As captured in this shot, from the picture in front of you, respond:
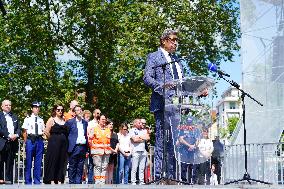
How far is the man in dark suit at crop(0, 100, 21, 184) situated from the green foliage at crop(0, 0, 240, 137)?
1755 cm

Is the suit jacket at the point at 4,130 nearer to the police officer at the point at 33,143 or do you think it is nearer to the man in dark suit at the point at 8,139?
the man in dark suit at the point at 8,139

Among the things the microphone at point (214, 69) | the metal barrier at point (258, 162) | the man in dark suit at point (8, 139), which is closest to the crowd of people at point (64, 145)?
the man in dark suit at point (8, 139)

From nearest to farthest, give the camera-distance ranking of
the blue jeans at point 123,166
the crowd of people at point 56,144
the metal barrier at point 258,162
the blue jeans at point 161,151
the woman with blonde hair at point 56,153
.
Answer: the blue jeans at point 161,151 → the crowd of people at point 56,144 → the woman with blonde hair at point 56,153 → the blue jeans at point 123,166 → the metal barrier at point 258,162

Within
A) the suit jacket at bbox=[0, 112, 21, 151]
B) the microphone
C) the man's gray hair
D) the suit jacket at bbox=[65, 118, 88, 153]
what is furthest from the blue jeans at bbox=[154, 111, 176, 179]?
the suit jacket at bbox=[0, 112, 21, 151]

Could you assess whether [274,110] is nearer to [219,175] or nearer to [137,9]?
[219,175]

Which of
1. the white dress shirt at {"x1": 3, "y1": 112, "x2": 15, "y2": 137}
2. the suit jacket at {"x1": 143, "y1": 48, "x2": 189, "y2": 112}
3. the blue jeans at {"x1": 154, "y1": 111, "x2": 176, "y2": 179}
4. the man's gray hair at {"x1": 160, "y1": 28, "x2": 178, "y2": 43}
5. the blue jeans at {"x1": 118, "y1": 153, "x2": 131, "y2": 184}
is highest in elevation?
the man's gray hair at {"x1": 160, "y1": 28, "x2": 178, "y2": 43}

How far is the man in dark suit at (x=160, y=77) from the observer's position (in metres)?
8.38

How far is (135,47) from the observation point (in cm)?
2886

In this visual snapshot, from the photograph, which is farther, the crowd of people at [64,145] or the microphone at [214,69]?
the crowd of people at [64,145]

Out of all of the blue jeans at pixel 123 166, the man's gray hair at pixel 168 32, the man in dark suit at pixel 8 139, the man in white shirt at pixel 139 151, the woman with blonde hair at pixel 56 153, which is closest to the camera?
the man's gray hair at pixel 168 32

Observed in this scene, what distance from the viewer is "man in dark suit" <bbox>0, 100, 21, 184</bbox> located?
36.0ft

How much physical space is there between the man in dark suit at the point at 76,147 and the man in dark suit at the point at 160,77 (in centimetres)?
352

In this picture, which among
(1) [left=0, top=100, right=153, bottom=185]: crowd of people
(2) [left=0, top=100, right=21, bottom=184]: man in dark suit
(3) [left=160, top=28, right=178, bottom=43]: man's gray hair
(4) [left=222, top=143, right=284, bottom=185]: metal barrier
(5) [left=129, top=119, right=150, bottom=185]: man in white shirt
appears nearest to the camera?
(3) [left=160, top=28, right=178, bottom=43]: man's gray hair

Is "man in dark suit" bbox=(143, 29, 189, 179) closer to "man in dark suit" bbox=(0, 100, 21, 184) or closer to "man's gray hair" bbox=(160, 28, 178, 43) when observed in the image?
"man's gray hair" bbox=(160, 28, 178, 43)
